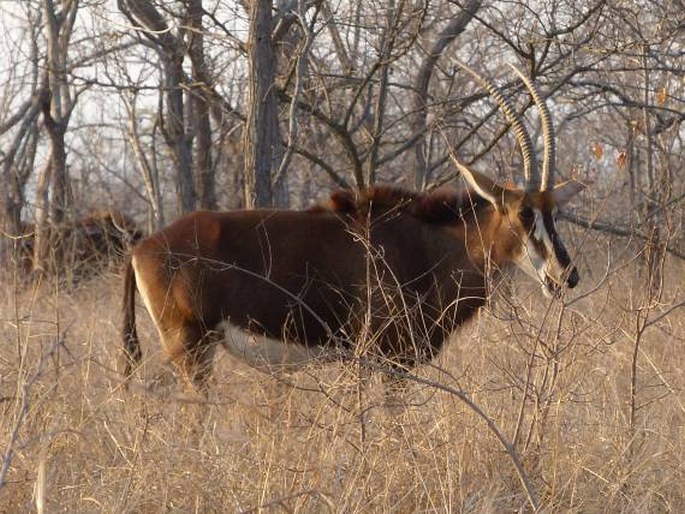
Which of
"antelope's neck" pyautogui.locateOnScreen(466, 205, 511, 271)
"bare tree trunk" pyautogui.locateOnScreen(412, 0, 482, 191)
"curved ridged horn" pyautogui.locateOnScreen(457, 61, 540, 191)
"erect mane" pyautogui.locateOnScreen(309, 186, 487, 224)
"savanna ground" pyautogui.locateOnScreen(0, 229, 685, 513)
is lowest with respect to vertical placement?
"savanna ground" pyautogui.locateOnScreen(0, 229, 685, 513)

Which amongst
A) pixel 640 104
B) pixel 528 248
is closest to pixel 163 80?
pixel 640 104

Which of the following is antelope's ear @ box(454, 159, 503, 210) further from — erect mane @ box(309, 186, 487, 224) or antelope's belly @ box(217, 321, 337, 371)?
antelope's belly @ box(217, 321, 337, 371)

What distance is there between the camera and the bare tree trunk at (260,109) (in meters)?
7.24

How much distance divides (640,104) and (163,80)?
5.67 meters

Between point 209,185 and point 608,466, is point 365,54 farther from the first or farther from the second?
point 608,466

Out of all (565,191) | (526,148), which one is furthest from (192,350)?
(565,191)

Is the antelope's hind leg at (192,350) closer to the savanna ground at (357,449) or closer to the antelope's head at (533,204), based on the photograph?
the savanna ground at (357,449)

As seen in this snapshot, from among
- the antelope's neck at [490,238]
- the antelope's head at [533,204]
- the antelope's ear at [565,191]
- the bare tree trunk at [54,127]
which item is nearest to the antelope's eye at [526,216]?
the antelope's head at [533,204]

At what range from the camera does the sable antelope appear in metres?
5.99

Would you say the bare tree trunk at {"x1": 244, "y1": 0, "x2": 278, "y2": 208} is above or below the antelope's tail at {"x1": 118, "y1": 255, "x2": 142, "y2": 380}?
above

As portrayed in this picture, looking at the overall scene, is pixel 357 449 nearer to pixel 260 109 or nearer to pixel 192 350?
pixel 192 350

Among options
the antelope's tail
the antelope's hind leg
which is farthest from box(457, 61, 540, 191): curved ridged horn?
the antelope's tail

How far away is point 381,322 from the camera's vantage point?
235 inches

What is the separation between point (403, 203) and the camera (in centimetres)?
633
